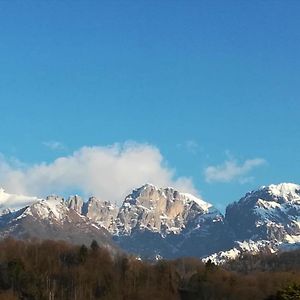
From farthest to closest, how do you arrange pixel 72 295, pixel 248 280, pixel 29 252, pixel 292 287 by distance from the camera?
pixel 29 252, pixel 248 280, pixel 72 295, pixel 292 287

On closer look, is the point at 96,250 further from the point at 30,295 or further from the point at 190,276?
the point at 30,295

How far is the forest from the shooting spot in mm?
147625

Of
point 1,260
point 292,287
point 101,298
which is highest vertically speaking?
point 1,260

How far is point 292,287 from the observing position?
192 ft

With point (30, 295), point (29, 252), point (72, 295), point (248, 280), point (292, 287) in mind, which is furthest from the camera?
point (29, 252)

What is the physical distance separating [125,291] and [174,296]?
11952 millimetres

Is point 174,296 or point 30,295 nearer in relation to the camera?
point 30,295

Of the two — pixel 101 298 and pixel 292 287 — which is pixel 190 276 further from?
pixel 292 287

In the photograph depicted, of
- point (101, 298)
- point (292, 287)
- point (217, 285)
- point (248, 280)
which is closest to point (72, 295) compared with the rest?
point (101, 298)

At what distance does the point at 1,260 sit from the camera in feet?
549

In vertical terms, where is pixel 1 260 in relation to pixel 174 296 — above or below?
above

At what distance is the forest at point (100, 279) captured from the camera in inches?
5812

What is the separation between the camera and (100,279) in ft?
543

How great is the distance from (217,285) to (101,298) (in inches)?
1097
